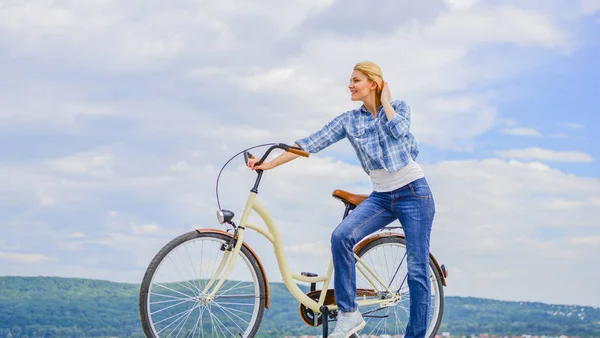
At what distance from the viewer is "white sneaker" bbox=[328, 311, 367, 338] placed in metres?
5.56

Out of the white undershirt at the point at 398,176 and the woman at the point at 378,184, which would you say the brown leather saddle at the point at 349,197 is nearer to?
the woman at the point at 378,184

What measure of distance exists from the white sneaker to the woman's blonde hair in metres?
1.45

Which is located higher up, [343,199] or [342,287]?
[343,199]

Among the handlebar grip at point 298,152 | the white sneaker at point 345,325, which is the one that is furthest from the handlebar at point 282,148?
the white sneaker at point 345,325

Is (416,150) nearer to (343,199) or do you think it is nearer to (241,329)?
(343,199)

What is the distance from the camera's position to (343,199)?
5781mm

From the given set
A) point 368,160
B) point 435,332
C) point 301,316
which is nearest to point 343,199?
point 368,160

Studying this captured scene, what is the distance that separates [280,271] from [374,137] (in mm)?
1127

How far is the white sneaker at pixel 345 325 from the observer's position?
219 inches

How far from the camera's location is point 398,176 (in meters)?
5.43

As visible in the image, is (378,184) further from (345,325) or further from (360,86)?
(345,325)

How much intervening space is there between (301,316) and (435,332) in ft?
3.80

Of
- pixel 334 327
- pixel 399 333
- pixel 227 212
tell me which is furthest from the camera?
pixel 399 333

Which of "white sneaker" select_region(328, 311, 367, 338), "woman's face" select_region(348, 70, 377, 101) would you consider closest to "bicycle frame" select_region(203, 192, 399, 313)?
"white sneaker" select_region(328, 311, 367, 338)
